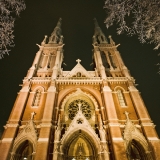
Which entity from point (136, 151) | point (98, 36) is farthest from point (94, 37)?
point (136, 151)

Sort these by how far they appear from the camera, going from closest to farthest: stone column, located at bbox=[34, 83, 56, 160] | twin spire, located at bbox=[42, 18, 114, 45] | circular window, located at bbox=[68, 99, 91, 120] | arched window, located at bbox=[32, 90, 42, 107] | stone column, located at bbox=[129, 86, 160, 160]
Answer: stone column, located at bbox=[34, 83, 56, 160]
stone column, located at bbox=[129, 86, 160, 160]
circular window, located at bbox=[68, 99, 91, 120]
arched window, located at bbox=[32, 90, 42, 107]
twin spire, located at bbox=[42, 18, 114, 45]

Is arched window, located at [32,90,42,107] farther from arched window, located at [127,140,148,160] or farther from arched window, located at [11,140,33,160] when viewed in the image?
arched window, located at [127,140,148,160]

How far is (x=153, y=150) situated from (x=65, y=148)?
687cm

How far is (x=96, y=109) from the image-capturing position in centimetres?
1505

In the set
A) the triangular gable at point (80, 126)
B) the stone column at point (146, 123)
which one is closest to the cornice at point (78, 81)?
the stone column at point (146, 123)

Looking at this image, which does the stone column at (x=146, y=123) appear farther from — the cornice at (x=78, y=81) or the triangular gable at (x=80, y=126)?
the triangular gable at (x=80, y=126)

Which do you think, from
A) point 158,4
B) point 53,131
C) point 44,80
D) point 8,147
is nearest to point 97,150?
point 53,131

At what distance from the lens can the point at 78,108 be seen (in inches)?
608

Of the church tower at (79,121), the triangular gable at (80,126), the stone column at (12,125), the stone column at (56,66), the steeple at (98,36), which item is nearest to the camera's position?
the stone column at (12,125)

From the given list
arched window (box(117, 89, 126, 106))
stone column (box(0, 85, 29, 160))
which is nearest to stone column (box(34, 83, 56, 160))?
stone column (box(0, 85, 29, 160))

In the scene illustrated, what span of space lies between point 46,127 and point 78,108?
13.3 feet

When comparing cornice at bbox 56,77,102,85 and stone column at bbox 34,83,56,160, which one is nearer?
stone column at bbox 34,83,56,160

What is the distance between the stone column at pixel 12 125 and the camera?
11.5 metres

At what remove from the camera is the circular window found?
15.1 metres
